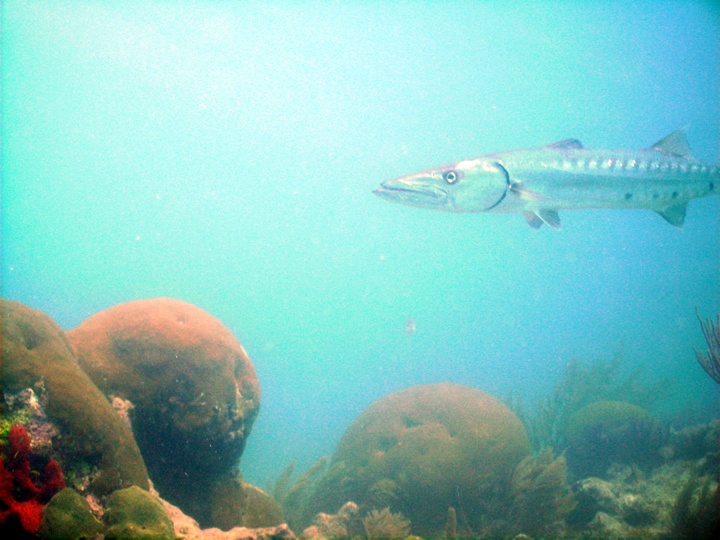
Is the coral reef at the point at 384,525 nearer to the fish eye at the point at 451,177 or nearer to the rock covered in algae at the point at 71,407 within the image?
the rock covered in algae at the point at 71,407

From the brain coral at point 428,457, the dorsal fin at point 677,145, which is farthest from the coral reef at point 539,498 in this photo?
the dorsal fin at point 677,145

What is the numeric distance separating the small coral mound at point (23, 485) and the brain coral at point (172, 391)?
6.34ft

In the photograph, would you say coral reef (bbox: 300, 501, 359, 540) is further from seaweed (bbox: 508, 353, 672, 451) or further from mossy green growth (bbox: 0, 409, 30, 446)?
seaweed (bbox: 508, 353, 672, 451)

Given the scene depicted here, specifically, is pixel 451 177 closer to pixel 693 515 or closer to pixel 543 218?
pixel 543 218

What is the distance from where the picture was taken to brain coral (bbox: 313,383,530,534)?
802 cm

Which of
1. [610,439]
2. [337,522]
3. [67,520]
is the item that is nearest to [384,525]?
[337,522]

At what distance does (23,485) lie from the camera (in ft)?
9.24

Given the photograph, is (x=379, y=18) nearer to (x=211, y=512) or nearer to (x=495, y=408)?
(x=495, y=408)

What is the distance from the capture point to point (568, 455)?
1186 centimetres

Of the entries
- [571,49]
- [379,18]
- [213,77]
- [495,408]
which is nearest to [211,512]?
[495,408]

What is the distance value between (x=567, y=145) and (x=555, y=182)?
748 millimetres

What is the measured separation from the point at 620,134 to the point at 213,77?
6206 centimetres

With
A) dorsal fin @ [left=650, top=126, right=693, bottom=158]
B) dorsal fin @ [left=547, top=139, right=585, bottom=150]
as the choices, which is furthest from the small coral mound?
dorsal fin @ [left=650, top=126, right=693, bottom=158]

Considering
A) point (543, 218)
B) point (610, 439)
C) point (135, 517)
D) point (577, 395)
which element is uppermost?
point (543, 218)
